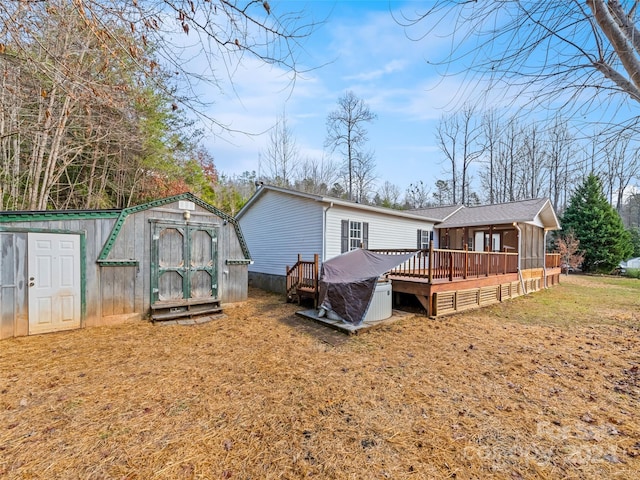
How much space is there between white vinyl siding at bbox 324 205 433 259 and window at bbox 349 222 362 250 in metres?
0.20

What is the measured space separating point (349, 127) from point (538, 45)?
74.6ft

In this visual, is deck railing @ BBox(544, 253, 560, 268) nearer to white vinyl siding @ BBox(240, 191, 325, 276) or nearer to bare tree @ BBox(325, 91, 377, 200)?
white vinyl siding @ BBox(240, 191, 325, 276)

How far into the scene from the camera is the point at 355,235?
35.1 feet

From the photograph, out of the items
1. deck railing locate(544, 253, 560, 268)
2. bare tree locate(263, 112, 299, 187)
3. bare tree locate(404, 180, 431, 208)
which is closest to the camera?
deck railing locate(544, 253, 560, 268)

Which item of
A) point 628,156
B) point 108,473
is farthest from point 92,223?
point 628,156

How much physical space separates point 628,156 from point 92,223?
8662 millimetres

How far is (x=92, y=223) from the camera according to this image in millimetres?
6016

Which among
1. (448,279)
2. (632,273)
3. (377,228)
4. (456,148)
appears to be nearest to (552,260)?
(632,273)

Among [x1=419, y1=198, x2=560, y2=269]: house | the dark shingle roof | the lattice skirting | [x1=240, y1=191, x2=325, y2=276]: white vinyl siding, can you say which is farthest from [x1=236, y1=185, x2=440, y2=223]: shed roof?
the lattice skirting

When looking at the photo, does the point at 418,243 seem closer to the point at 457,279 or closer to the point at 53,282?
the point at 457,279

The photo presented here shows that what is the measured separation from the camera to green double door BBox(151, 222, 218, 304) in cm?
681

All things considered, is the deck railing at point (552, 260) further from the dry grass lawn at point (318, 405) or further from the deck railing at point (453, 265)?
the dry grass lawn at point (318, 405)

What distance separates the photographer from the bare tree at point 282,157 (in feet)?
74.0

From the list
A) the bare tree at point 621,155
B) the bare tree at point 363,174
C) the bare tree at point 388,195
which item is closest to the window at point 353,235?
the bare tree at point 621,155
